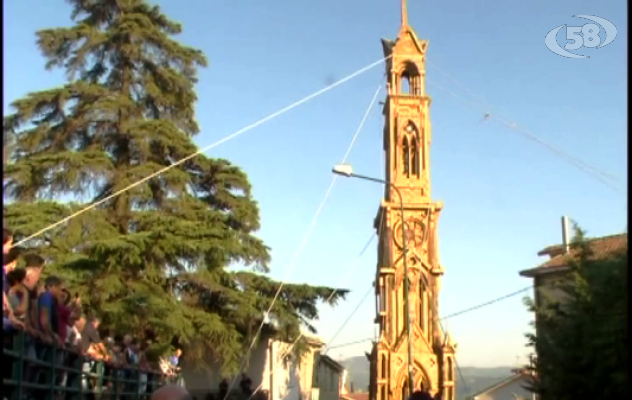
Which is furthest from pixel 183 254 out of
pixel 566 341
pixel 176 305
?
pixel 566 341

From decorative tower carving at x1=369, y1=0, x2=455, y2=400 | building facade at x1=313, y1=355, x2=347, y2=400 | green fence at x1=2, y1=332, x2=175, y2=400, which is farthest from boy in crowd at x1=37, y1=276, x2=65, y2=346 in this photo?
building facade at x1=313, y1=355, x2=347, y2=400

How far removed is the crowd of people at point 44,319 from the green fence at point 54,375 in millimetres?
23

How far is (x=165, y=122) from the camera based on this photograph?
23828mm

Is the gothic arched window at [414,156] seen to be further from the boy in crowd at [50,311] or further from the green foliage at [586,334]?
the boy in crowd at [50,311]

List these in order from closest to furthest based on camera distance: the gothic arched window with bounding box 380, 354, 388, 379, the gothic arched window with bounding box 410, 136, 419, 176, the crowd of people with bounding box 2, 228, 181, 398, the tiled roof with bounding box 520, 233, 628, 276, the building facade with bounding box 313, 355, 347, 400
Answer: the crowd of people with bounding box 2, 228, 181, 398
the tiled roof with bounding box 520, 233, 628, 276
the gothic arched window with bounding box 380, 354, 388, 379
the gothic arched window with bounding box 410, 136, 419, 176
the building facade with bounding box 313, 355, 347, 400

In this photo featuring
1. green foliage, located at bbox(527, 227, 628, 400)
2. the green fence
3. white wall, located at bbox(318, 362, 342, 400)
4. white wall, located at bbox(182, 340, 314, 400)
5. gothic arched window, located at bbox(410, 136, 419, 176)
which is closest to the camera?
the green fence

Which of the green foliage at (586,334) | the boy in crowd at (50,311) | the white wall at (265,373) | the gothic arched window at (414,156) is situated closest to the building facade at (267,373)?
the white wall at (265,373)

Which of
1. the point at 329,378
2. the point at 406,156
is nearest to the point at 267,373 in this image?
the point at 406,156

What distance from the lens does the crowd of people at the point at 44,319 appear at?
7.88 meters

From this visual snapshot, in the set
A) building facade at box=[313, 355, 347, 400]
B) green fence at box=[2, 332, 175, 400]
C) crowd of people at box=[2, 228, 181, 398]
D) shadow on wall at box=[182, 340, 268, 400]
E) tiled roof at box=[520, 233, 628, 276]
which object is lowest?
green fence at box=[2, 332, 175, 400]

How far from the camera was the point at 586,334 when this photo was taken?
34.6ft

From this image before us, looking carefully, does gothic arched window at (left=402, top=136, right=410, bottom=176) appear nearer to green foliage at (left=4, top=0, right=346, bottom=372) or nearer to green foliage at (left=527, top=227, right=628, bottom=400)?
green foliage at (left=4, top=0, right=346, bottom=372)

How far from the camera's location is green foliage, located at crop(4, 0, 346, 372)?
837 inches

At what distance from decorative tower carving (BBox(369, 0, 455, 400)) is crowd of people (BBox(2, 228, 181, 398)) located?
1748cm
